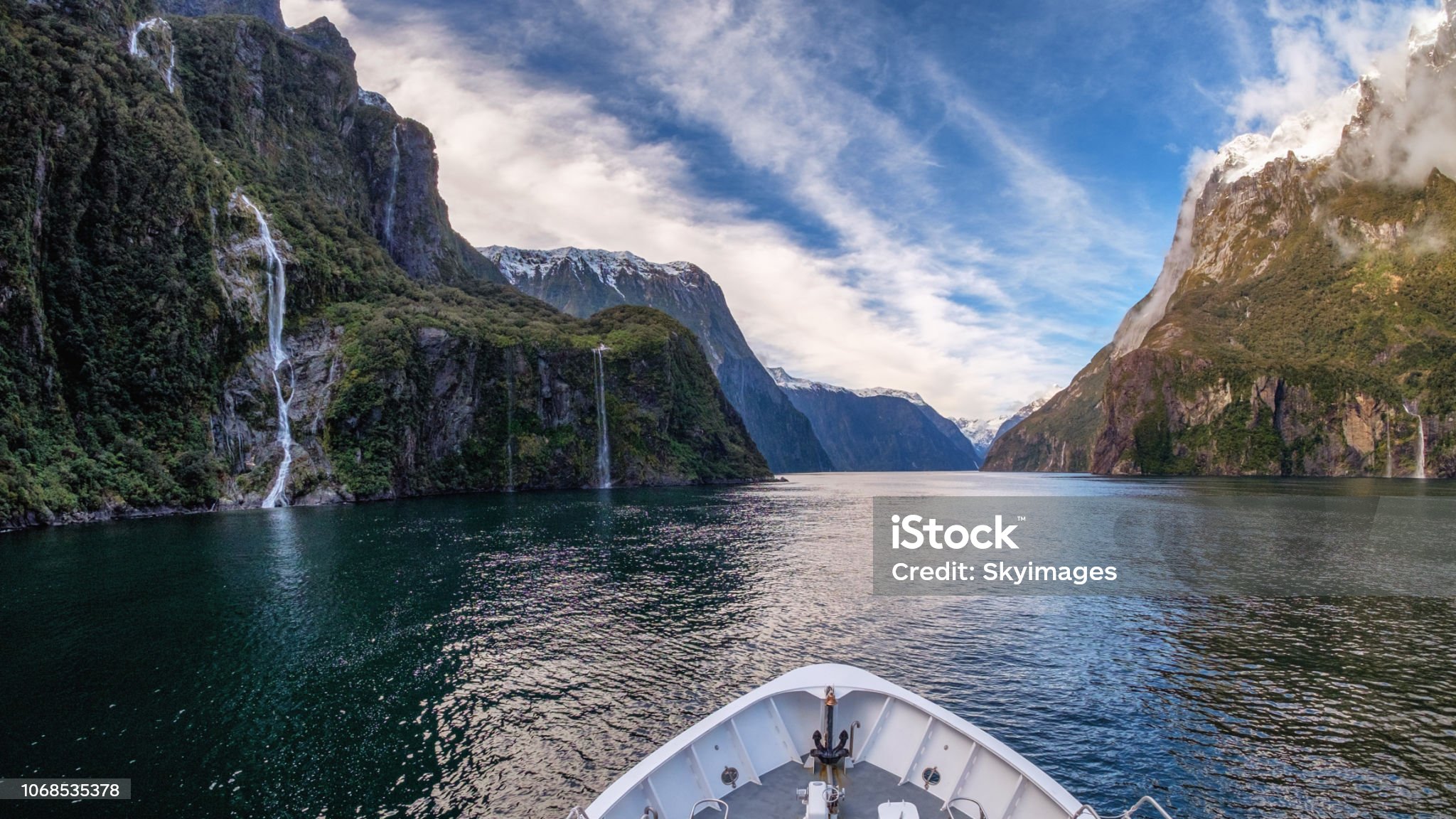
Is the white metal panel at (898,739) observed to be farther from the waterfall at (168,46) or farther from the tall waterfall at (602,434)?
the waterfall at (168,46)

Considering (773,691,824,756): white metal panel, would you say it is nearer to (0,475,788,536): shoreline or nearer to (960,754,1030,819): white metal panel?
(960,754,1030,819): white metal panel

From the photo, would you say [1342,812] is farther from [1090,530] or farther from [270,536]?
[270,536]

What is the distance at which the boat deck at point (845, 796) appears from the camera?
38.9 feet

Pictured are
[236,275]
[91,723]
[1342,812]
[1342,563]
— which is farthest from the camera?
[236,275]

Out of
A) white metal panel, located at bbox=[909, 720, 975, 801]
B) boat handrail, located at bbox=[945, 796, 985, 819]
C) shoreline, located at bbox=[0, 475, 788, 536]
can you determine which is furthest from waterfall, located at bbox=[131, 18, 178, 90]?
boat handrail, located at bbox=[945, 796, 985, 819]

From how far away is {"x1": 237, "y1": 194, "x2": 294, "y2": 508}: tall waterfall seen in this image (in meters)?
96.1

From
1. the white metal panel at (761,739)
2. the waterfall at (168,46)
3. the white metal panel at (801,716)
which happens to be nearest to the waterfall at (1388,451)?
the white metal panel at (801,716)

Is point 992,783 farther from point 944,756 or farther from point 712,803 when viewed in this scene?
point 712,803

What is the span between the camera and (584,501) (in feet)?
355

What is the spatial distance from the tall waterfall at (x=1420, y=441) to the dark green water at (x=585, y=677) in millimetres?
224743

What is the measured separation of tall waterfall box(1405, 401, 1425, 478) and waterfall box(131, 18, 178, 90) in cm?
32118

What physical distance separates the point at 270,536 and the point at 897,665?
195 feet

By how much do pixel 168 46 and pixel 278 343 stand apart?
74537 millimetres

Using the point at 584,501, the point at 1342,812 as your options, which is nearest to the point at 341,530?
the point at 584,501
